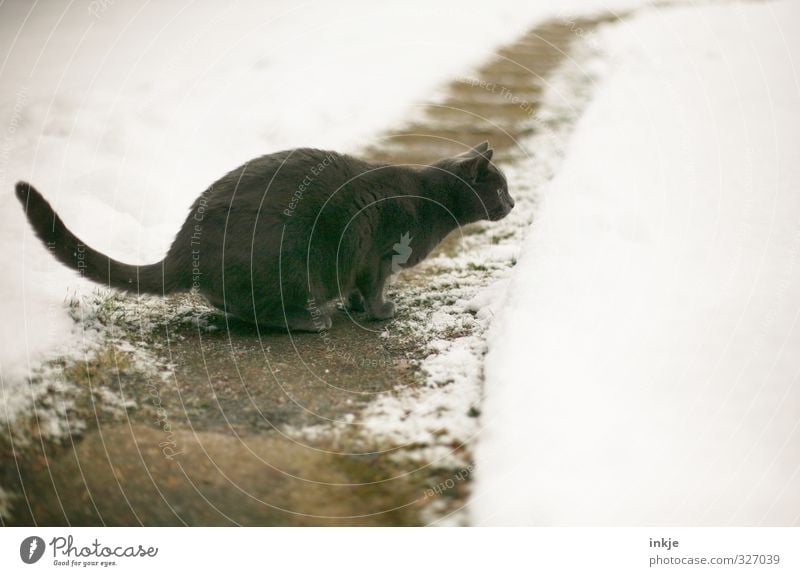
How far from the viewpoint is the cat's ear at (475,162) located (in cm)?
301

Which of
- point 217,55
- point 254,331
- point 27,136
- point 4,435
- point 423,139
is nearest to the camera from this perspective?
point 4,435

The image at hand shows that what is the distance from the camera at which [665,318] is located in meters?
2.69

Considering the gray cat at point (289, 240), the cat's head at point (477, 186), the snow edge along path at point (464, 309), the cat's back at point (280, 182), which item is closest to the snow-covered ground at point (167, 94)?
the gray cat at point (289, 240)

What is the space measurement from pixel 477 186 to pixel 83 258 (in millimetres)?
1808

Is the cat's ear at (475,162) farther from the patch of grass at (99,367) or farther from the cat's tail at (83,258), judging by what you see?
the patch of grass at (99,367)

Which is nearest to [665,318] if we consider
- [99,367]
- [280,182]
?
[280,182]

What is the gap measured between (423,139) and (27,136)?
2.26 metres

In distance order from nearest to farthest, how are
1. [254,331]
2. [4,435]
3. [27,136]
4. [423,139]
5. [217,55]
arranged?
[4,435] → [254,331] → [27,136] → [217,55] → [423,139]

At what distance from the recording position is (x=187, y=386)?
2.24 meters

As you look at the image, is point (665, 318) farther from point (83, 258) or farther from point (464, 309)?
point (83, 258)

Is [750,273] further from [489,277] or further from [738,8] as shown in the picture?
[738,8]

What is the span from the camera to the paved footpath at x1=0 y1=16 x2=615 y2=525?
6.32ft

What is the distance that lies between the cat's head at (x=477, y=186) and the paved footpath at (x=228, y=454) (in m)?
1.02

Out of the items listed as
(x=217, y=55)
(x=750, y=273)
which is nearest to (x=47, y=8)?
(x=217, y=55)
